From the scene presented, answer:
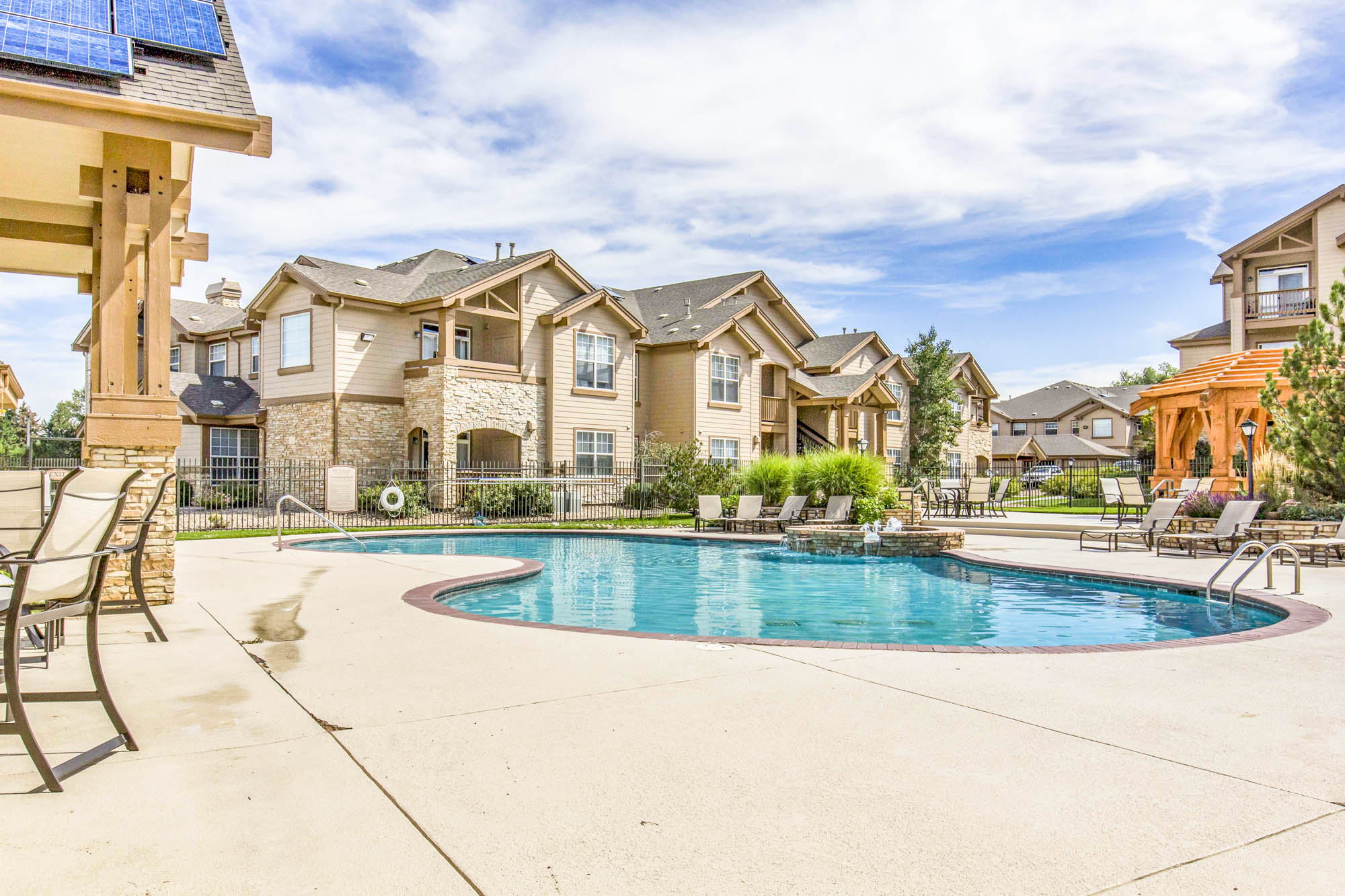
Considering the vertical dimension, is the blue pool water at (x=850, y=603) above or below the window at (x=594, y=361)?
below

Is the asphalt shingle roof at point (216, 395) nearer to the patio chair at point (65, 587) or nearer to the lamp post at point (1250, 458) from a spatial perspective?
the patio chair at point (65, 587)

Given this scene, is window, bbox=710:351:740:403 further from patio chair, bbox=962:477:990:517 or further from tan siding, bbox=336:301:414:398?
tan siding, bbox=336:301:414:398

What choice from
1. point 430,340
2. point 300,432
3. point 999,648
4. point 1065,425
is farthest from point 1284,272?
point 1065,425

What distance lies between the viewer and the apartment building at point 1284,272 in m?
30.6

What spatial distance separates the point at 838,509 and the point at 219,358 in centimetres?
2406

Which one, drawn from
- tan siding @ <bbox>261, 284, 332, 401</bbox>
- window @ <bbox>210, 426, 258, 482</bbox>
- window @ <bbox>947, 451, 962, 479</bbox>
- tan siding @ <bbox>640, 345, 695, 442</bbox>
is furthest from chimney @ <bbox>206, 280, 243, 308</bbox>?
window @ <bbox>947, 451, 962, 479</bbox>

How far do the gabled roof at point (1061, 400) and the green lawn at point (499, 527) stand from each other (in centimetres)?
5324

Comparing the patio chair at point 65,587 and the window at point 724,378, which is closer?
the patio chair at point 65,587

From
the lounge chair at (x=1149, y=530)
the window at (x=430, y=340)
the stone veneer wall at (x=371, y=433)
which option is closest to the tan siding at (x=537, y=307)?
the window at (x=430, y=340)

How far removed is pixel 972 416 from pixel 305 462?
33.9 meters

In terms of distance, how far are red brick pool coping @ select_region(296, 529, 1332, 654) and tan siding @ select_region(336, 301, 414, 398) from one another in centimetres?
1424

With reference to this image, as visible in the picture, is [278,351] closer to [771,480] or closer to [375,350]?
[375,350]

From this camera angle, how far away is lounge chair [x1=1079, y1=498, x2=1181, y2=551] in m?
14.5

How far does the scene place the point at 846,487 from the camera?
64.1ft
